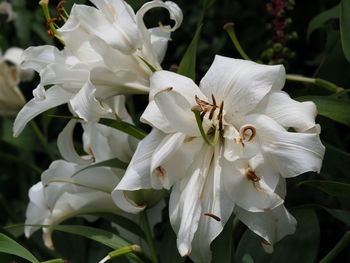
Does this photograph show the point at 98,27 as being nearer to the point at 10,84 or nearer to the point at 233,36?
the point at 233,36

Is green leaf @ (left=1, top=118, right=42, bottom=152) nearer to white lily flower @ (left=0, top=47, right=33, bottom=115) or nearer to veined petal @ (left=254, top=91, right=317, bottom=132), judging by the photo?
white lily flower @ (left=0, top=47, right=33, bottom=115)

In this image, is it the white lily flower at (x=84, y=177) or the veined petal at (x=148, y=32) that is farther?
the white lily flower at (x=84, y=177)

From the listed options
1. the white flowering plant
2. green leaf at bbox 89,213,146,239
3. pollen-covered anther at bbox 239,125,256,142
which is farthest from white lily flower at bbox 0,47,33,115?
pollen-covered anther at bbox 239,125,256,142

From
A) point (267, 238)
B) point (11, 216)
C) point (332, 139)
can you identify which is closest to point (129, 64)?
point (267, 238)

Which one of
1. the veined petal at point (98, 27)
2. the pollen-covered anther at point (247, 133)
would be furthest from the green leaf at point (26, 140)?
the pollen-covered anther at point (247, 133)

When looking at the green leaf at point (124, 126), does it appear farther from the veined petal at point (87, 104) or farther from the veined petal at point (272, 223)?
the veined petal at point (272, 223)

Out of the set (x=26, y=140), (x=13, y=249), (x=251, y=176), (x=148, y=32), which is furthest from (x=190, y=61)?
(x=26, y=140)
